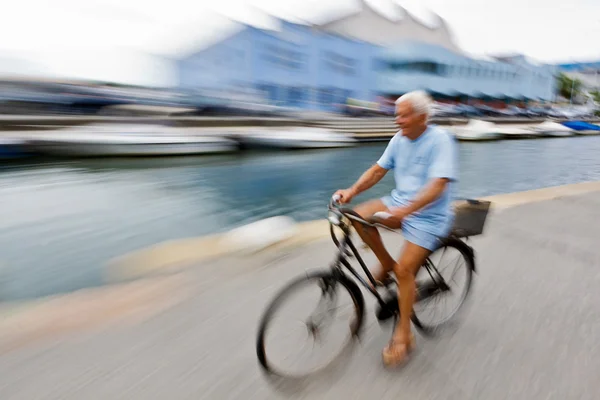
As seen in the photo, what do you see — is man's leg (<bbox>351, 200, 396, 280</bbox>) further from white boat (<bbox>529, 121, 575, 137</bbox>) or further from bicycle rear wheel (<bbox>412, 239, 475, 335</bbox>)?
white boat (<bbox>529, 121, 575, 137</bbox>)

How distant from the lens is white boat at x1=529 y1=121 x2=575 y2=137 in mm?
44559

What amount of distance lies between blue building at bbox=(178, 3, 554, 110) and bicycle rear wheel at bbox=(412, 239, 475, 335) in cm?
3761

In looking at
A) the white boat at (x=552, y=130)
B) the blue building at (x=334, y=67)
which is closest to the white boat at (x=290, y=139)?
the blue building at (x=334, y=67)

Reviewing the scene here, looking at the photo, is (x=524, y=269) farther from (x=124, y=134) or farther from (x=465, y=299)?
(x=124, y=134)

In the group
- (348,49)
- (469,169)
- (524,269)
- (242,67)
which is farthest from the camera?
(348,49)

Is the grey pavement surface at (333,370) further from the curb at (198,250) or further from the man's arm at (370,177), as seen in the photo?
the man's arm at (370,177)

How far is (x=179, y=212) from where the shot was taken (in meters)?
11.3

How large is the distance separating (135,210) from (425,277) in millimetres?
9491

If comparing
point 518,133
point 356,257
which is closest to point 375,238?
point 356,257

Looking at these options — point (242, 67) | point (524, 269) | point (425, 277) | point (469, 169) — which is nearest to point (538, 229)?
point (524, 269)

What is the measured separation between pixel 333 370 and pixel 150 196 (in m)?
11.3

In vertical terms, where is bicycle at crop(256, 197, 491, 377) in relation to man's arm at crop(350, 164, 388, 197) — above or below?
below

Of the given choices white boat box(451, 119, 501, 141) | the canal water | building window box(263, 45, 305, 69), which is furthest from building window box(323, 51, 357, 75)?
the canal water

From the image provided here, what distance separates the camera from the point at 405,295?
8.93 feet
